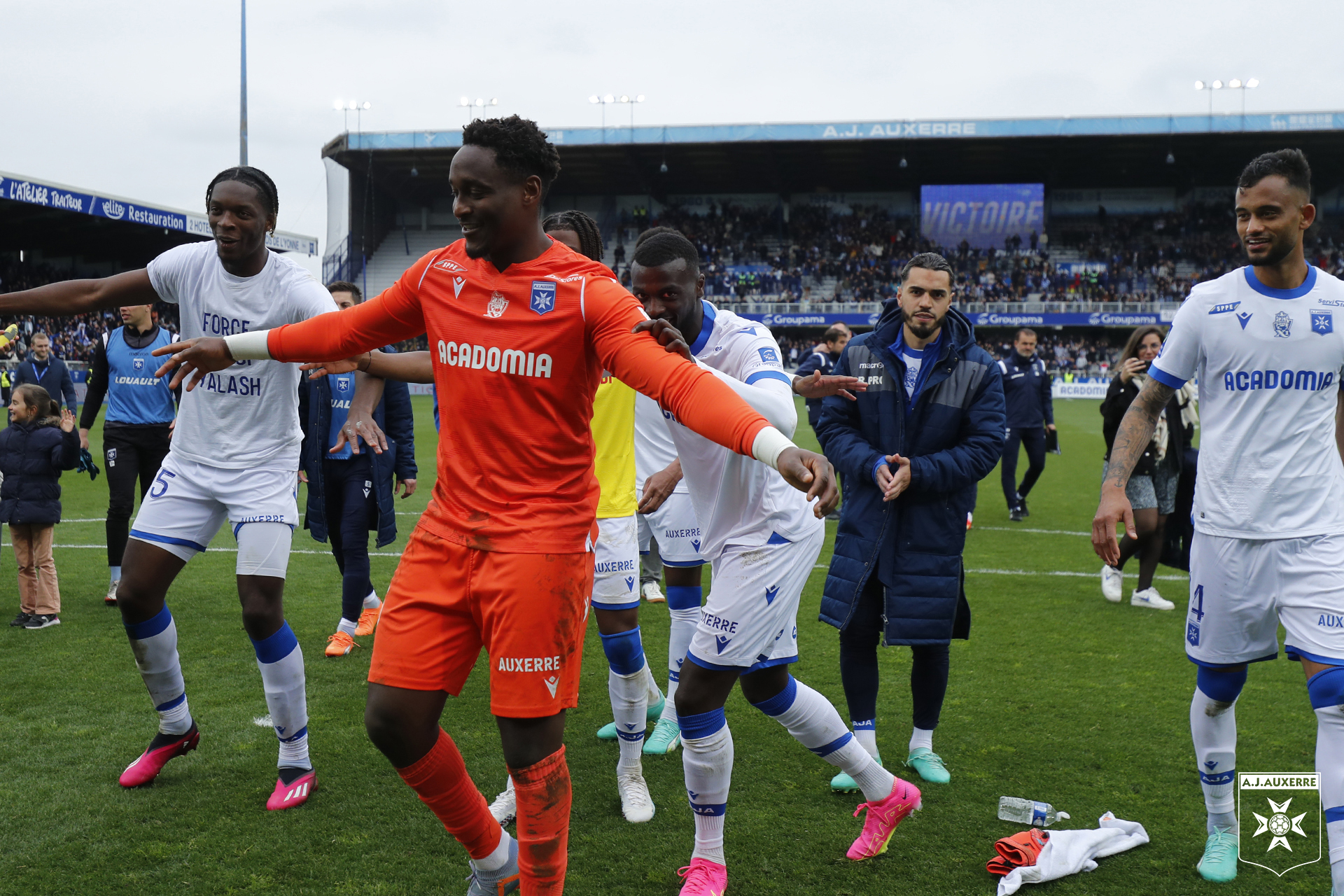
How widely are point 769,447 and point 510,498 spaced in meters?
0.82

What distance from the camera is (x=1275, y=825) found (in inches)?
159

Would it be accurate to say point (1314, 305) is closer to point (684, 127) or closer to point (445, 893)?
point (445, 893)

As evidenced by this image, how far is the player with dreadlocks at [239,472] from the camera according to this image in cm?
421

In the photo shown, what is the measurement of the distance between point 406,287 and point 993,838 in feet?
10.00

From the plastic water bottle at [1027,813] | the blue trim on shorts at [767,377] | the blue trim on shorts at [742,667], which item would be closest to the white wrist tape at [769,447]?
the blue trim on shorts at [767,377]

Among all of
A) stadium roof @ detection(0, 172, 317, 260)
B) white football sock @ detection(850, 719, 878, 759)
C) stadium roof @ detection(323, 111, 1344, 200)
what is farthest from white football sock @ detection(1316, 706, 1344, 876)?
stadium roof @ detection(323, 111, 1344, 200)

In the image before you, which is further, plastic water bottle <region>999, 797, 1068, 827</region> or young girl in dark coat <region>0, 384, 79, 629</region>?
young girl in dark coat <region>0, 384, 79, 629</region>

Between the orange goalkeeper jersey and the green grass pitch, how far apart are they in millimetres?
1531

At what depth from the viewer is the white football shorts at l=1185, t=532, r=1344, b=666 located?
3.33m

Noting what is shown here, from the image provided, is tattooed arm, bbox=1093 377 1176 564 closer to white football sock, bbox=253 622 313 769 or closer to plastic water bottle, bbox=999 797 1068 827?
plastic water bottle, bbox=999 797 1068 827

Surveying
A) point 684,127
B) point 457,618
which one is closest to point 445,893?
point 457,618

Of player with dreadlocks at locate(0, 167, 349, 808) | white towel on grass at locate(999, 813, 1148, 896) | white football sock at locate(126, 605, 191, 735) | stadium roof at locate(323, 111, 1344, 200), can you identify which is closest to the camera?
white towel on grass at locate(999, 813, 1148, 896)

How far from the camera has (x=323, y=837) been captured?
155 inches

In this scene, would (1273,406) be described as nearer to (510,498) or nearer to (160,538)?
(510,498)
